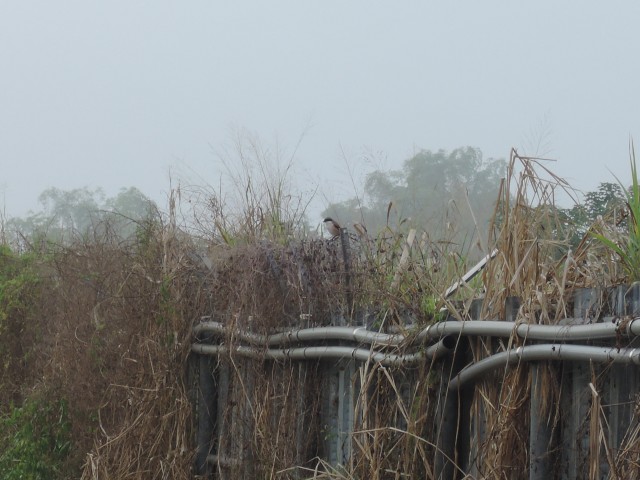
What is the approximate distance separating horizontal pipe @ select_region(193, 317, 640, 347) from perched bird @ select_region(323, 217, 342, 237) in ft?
2.09

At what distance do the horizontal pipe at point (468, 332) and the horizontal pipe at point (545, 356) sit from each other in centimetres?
5

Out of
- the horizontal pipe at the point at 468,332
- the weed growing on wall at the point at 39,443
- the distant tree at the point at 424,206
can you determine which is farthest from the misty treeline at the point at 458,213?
the weed growing on wall at the point at 39,443

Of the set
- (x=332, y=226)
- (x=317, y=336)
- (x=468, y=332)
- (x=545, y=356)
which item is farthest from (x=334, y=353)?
(x=545, y=356)

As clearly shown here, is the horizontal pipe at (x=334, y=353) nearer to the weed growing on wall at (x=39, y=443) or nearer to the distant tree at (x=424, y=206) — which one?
the distant tree at (x=424, y=206)

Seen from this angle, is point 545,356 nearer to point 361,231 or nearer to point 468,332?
point 468,332

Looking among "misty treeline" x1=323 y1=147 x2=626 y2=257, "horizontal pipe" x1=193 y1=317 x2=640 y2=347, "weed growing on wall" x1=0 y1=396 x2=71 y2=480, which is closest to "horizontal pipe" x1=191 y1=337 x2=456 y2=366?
"horizontal pipe" x1=193 y1=317 x2=640 y2=347

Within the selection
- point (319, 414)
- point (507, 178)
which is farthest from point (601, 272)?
point (319, 414)

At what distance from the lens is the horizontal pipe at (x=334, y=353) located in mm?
4219

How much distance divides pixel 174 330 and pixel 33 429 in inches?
57.1

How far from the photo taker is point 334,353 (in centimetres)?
500

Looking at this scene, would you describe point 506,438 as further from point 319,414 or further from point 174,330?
point 174,330

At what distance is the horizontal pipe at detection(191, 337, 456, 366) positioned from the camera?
4.22 meters

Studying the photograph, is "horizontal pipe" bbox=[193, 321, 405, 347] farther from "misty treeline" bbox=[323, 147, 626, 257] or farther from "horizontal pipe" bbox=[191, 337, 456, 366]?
"misty treeline" bbox=[323, 147, 626, 257]

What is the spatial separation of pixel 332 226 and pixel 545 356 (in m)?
2.26
